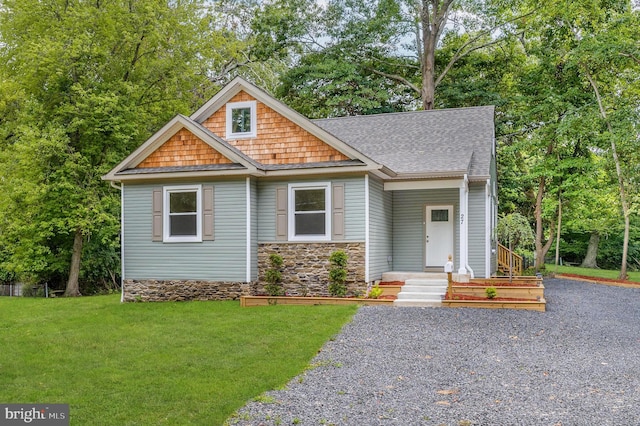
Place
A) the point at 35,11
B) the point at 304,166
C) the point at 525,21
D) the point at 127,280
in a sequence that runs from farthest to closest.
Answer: the point at 525,21, the point at 35,11, the point at 127,280, the point at 304,166

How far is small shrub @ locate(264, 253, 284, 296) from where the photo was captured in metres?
12.9

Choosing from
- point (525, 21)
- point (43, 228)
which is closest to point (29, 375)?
point (43, 228)

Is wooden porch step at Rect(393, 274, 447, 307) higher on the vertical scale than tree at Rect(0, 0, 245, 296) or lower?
lower

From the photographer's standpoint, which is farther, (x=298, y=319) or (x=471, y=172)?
(x=471, y=172)

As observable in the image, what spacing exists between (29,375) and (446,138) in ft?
41.5

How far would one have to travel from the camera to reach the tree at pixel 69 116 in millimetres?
17203

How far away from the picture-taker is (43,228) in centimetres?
1764

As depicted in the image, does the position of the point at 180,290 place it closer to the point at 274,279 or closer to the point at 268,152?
the point at 274,279

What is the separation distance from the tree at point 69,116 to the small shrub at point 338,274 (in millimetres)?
8677

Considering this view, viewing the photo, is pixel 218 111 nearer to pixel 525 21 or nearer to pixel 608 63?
pixel 608 63

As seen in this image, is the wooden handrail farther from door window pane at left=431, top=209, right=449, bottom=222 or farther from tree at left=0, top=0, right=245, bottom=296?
tree at left=0, top=0, right=245, bottom=296

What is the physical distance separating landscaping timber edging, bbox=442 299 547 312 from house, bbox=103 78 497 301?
87.2 inches

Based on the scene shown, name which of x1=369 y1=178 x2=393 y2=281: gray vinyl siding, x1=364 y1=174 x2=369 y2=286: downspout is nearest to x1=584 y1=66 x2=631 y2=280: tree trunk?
x1=369 y1=178 x2=393 y2=281: gray vinyl siding

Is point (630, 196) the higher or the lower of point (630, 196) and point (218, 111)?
the lower
